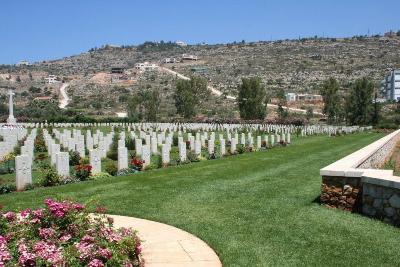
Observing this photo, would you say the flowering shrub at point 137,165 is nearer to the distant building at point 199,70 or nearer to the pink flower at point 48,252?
the pink flower at point 48,252

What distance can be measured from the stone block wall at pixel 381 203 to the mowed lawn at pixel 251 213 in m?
0.22

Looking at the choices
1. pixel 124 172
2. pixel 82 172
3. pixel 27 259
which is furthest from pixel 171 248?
pixel 124 172

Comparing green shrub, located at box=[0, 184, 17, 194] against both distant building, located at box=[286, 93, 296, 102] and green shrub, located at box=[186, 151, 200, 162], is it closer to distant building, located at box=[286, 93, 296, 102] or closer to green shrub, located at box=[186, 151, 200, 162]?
green shrub, located at box=[186, 151, 200, 162]

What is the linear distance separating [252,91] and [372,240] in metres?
50.6

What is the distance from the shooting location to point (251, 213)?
33.3 feet

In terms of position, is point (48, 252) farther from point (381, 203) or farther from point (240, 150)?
point (240, 150)

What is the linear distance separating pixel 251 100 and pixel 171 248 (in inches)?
2024

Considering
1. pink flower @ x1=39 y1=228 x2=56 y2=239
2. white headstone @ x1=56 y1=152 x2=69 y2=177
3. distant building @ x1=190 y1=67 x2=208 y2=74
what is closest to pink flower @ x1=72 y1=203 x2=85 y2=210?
pink flower @ x1=39 y1=228 x2=56 y2=239

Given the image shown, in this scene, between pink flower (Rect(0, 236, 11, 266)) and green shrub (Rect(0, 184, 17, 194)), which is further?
green shrub (Rect(0, 184, 17, 194))

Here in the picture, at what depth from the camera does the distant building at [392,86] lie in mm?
105250

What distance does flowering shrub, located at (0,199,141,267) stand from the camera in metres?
5.66

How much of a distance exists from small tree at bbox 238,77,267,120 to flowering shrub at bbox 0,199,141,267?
170 ft

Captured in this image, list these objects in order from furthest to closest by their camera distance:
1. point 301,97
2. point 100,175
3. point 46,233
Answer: point 301,97
point 100,175
point 46,233

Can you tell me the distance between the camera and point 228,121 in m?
55.1
